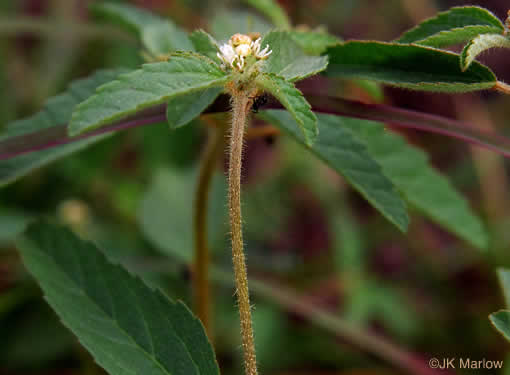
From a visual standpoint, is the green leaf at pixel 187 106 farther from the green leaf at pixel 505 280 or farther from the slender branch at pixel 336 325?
the slender branch at pixel 336 325

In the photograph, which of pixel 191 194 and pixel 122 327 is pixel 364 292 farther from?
pixel 122 327

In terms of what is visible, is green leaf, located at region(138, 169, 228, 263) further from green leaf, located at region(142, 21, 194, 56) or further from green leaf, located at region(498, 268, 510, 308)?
green leaf, located at region(498, 268, 510, 308)

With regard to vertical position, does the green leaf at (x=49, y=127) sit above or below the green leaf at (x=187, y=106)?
above

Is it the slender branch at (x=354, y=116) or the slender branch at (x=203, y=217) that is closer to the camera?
the slender branch at (x=354, y=116)

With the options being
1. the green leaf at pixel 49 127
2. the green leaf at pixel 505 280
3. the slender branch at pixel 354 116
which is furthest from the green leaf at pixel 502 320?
the green leaf at pixel 49 127

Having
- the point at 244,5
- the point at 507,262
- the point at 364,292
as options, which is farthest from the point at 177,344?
the point at 244,5

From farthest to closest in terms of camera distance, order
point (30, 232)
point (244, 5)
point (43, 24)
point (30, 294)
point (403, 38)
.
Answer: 1. point (244, 5)
2. point (43, 24)
3. point (30, 294)
4. point (30, 232)
5. point (403, 38)

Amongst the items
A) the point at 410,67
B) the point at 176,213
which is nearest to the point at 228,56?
the point at 410,67
